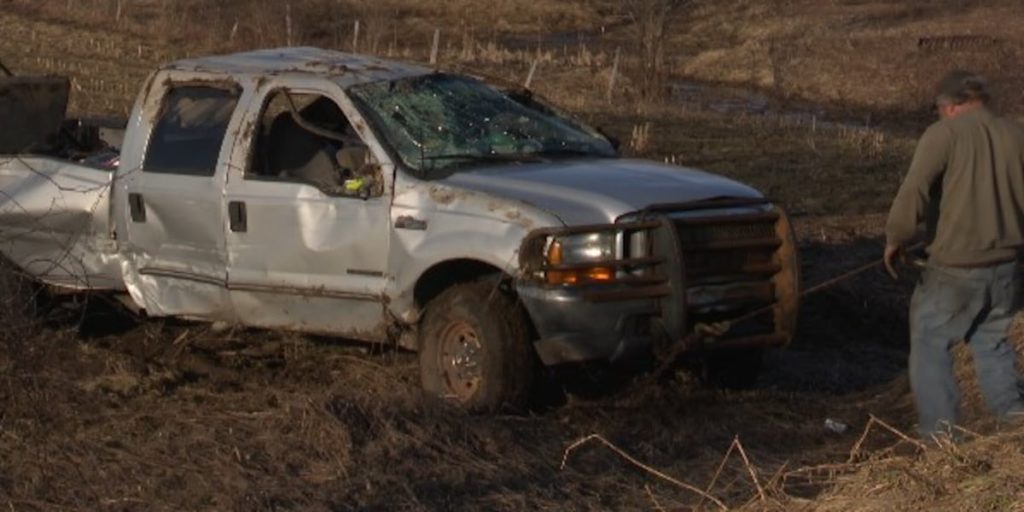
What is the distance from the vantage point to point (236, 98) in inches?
400

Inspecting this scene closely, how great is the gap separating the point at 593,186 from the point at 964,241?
194 cm

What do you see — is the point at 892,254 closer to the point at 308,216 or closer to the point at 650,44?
the point at 308,216

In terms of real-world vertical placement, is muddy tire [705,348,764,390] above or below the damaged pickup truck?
below

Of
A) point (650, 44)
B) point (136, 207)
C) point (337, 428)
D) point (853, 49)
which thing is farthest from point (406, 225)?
point (853, 49)

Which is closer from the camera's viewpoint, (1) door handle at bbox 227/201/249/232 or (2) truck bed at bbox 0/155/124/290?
(1) door handle at bbox 227/201/249/232

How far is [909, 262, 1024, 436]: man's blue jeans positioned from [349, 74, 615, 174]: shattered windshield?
2.56 meters

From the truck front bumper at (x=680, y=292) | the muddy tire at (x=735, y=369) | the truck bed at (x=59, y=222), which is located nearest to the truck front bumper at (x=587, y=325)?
the truck front bumper at (x=680, y=292)

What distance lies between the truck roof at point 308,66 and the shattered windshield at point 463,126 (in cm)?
12

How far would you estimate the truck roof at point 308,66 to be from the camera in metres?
10.0

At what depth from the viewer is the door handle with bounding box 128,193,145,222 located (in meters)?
10.3

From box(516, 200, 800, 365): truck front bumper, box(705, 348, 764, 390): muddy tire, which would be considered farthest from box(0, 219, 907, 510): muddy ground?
box(516, 200, 800, 365): truck front bumper

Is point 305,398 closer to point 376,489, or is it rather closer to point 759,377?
point 376,489

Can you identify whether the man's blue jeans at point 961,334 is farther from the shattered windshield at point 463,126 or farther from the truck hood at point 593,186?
the shattered windshield at point 463,126

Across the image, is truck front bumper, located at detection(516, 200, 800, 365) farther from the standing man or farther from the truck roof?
the truck roof
